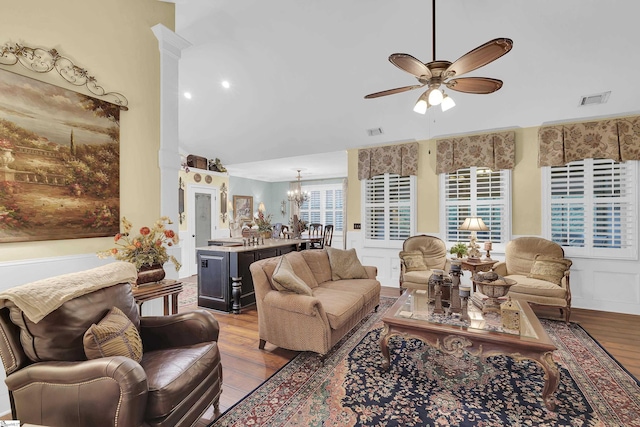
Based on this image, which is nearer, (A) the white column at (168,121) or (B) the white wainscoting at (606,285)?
(A) the white column at (168,121)

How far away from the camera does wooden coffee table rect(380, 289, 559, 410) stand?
209cm

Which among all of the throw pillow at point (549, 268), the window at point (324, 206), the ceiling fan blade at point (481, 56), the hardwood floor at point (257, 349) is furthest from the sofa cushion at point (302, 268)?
the window at point (324, 206)

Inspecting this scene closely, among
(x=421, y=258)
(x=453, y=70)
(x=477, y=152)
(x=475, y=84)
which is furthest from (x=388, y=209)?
(x=453, y=70)

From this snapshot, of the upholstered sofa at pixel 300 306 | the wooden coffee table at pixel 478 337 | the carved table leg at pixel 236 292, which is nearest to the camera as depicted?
the wooden coffee table at pixel 478 337

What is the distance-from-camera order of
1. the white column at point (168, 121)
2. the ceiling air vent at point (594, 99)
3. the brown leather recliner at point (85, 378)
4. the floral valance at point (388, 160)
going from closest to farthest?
the brown leather recliner at point (85, 378), the white column at point (168, 121), the ceiling air vent at point (594, 99), the floral valance at point (388, 160)

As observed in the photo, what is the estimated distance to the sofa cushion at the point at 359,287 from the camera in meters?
3.53

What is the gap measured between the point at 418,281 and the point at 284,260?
217 cm

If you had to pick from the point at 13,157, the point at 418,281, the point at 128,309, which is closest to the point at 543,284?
the point at 418,281

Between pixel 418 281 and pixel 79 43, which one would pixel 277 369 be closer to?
pixel 418 281

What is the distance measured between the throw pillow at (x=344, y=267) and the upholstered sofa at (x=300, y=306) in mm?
412

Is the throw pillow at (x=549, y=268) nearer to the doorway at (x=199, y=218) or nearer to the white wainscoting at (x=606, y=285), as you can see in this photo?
the white wainscoting at (x=606, y=285)

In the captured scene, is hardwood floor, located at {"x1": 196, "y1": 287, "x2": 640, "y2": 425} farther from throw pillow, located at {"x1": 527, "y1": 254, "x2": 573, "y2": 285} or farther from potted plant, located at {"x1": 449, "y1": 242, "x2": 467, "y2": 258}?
potted plant, located at {"x1": 449, "y1": 242, "x2": 467, "y2": 258}

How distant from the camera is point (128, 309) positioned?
1999 millimetres

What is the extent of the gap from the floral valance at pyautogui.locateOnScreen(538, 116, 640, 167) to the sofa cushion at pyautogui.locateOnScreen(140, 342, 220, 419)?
5.12 metres
